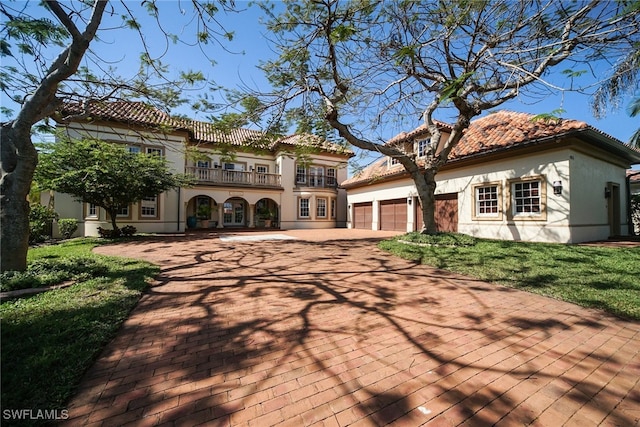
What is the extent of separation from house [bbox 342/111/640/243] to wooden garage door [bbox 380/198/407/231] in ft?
4.32

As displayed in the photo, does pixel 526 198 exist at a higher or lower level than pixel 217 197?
lower

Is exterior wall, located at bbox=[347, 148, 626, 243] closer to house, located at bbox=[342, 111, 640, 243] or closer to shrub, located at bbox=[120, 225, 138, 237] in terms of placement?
house, located at bbox=[342, 111, 640, 243]

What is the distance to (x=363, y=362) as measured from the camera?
264cm

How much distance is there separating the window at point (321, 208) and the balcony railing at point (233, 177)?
386cm

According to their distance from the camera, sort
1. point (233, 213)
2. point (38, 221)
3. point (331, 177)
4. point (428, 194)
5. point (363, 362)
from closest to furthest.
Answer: point (363, 362)
point (428, 194)
point (38, 221)
point (233, 213)
point (331, 177)

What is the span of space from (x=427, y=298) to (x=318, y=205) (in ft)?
62.0

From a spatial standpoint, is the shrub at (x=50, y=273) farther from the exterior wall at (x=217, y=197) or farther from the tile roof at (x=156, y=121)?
the exterior wall at (x=217, y=197)

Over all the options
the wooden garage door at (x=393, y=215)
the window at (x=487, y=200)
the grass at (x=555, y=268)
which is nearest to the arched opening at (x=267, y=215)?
the wooden garage door at (x=393, y=215)

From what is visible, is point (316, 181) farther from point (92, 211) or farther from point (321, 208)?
point (92, 211)

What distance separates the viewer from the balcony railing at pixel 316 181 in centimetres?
2281

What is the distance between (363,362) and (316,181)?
21.2 meters

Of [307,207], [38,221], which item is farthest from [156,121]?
[307,207]

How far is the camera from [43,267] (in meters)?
5.32

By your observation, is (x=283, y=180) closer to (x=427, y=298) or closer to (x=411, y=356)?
(x=427, y=298)
